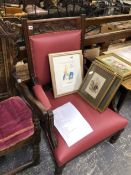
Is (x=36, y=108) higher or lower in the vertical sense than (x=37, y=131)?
higher

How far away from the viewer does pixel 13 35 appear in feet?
4.05

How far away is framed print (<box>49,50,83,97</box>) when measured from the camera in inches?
59.1

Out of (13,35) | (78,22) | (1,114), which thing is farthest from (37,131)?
(78,22)

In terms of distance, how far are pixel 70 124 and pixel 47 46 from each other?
0.60 metres

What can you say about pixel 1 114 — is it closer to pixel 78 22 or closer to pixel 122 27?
pixel 78 22

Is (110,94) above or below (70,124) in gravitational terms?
above

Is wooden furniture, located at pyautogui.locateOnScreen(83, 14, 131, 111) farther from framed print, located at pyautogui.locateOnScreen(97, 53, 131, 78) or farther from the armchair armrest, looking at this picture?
the armchair armrest

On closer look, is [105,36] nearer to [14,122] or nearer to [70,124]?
[70,124]

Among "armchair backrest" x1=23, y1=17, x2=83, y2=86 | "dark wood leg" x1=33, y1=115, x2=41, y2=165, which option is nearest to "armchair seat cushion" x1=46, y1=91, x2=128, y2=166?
"dark wood leg" x1=33, y1=115, x2=41, y2=165

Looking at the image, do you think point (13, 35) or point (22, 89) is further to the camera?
point (22, 89)

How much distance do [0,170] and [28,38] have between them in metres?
1.01

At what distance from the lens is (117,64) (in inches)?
64.8

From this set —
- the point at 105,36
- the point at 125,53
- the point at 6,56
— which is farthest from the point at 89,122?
the point at 105,36

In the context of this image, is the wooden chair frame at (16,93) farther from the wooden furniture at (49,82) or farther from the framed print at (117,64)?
the framed print at (117,64)
